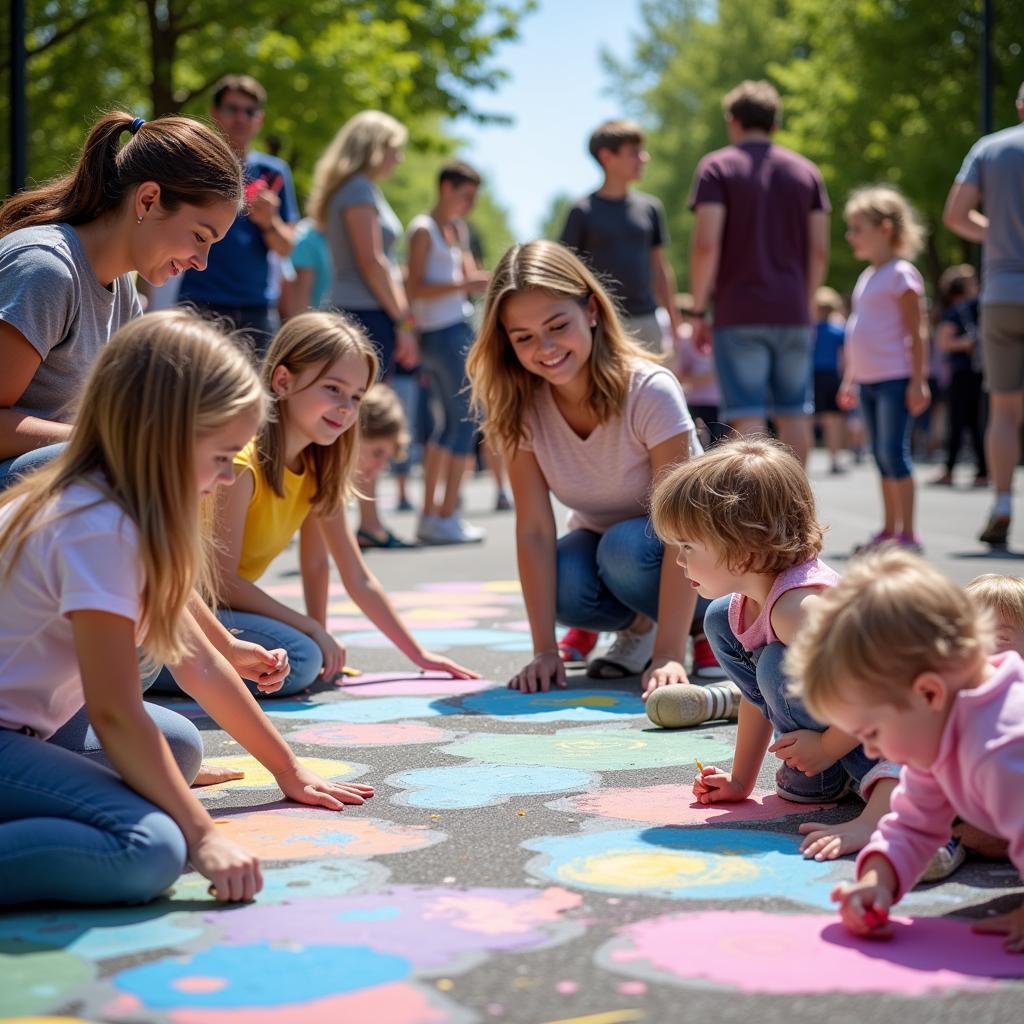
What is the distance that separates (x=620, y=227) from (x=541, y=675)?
3694 millimetres

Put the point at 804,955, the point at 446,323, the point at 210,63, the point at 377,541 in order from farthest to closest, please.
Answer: the point at 210,63
the point at 446,323
the point at 377,541
the point at 804,955

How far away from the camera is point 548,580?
13.9 feet

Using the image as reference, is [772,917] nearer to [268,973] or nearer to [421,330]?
[268,973]

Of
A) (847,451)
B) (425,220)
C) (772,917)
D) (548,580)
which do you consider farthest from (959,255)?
(772,917)

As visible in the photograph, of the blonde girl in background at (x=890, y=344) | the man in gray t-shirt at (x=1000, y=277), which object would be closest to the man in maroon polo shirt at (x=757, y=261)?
the blonde girl in background at (x=890, y=344)

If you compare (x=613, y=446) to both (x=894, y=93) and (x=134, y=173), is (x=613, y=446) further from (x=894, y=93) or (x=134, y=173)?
(x=894, y=93)

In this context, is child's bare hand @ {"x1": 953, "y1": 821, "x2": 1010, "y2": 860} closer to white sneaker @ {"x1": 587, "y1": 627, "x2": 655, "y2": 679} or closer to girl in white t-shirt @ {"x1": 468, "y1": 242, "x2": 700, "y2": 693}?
girl in white t-shirt @ {"x1": 468, "y1": 242, "x2": 700, "y2": 693}

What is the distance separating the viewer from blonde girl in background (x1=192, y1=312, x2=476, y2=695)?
3.90 m

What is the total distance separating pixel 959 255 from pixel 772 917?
997 inches

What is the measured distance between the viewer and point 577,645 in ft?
15.8

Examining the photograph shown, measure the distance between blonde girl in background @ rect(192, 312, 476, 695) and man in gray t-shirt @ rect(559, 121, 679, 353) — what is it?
3.27 m

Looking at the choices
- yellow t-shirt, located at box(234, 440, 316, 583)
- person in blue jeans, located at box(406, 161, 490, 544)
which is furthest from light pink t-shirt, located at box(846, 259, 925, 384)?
yellow t-shirt, located at box(234, 440, 316, 583)

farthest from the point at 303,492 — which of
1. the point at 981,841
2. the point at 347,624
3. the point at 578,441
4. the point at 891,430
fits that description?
the point at 891,430

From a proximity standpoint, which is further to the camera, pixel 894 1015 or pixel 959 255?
pixel 959 255
